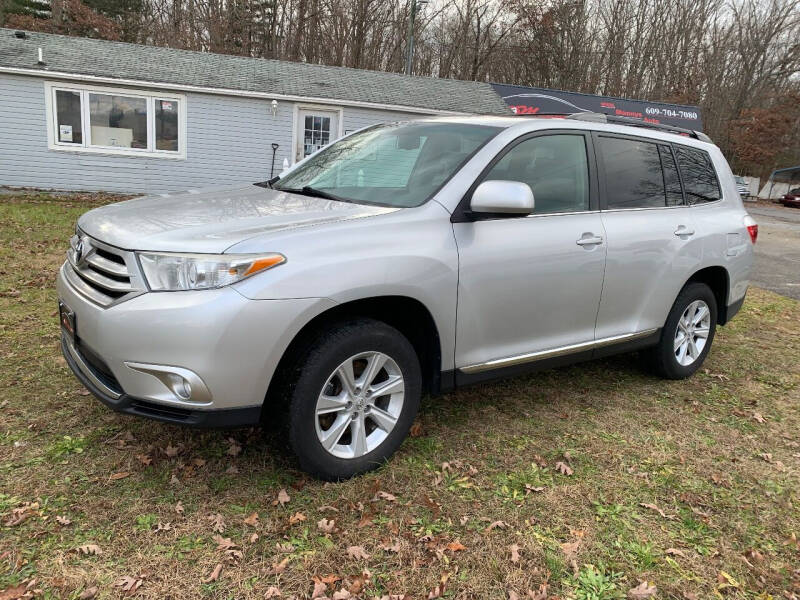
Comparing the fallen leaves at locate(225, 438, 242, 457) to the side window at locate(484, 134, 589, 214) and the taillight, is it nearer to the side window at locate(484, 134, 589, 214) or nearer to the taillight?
the side window at locate(484, 134, 589, 214)

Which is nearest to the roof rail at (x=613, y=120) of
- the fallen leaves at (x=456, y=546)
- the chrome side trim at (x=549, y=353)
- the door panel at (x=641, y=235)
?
the door panel at (x=641, y=235)

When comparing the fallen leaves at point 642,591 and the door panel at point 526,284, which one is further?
the door panel at point 526,284

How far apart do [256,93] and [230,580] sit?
14273mm

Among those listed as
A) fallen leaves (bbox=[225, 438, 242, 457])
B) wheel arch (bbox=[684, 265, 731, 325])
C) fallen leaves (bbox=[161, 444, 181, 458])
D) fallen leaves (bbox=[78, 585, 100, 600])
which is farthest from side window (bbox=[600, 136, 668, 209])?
fallen leaves (bbox=[78, 585, 100, 600])

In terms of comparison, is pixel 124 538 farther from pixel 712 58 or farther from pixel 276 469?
pixel 712 58

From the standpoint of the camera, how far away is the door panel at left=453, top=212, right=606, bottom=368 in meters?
3.18

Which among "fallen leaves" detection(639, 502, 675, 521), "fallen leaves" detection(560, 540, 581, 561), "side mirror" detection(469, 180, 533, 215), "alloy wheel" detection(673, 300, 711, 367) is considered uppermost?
"side mirror" detection(469, 180, 533, 215)

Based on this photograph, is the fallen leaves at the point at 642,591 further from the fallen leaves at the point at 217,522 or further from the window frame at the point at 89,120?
the window frame at the point at 89,120

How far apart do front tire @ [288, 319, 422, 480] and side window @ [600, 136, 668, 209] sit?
6.18 feet

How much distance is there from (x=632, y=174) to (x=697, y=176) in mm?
879

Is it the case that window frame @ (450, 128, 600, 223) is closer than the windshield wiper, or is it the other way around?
A: window frame @ (450, 128, 600, 223)

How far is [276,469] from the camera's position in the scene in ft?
10.3

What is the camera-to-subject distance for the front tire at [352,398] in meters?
2.74

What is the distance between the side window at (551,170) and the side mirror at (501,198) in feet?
0.79
